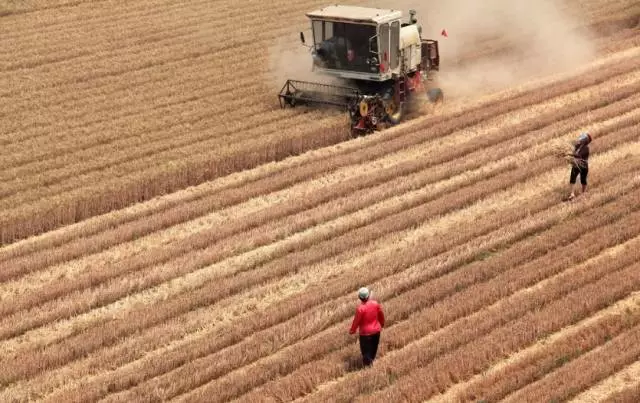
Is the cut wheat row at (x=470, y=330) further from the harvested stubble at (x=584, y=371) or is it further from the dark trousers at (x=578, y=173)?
Answer: the dark trousers at (x=578, y=173)

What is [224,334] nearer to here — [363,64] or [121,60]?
[363,64]

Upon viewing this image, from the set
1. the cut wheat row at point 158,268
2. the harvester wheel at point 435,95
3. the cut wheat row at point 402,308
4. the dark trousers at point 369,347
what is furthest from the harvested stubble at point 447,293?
the harvester wheel at point 435,95

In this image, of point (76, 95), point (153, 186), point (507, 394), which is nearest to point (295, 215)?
point (153, 186)

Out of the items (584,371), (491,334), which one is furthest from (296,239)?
(584,371)

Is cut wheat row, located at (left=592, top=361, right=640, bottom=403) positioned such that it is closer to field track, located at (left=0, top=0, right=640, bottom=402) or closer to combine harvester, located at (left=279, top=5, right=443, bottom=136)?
field track, located at (left=0, top=0, right=640, bottom=402)

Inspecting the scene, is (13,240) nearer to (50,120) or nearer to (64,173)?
(64,173)

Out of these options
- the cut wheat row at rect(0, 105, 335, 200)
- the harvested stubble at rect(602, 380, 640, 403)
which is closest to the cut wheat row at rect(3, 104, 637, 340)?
the cut wheat row at rect(0, 105, 335, 200)
